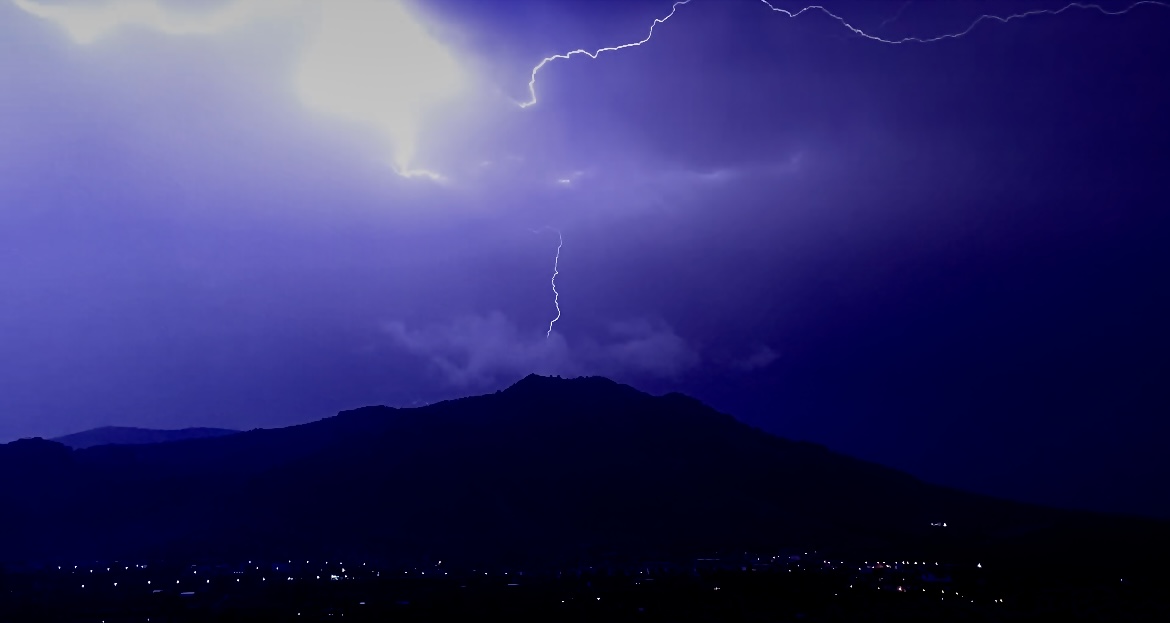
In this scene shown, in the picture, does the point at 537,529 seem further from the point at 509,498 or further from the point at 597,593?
the point at 597,593

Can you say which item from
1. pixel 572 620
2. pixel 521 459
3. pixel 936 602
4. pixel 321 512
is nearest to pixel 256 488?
pixel 321 512

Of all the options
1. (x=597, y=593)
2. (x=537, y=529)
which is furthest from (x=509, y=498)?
(x=597, y=593)

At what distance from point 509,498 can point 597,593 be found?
208ft

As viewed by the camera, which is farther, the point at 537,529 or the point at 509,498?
the point at 509,498

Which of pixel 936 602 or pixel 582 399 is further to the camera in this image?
pixel 582 399

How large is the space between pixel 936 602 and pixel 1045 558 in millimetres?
41849

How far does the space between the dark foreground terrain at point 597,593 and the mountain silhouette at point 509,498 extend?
15.4 metres

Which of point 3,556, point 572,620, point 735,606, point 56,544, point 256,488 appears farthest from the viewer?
point 256,488

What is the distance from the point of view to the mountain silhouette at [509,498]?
403 feet

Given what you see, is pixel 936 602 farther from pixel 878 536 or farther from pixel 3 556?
pixel 3 556

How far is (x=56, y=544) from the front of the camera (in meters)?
131

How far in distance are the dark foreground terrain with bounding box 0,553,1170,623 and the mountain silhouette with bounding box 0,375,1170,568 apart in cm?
1538

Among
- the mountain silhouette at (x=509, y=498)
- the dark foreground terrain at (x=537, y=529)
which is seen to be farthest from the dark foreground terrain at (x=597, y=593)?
the mountain silhouette at (x=509, y=498)

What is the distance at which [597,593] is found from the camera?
80.1m
